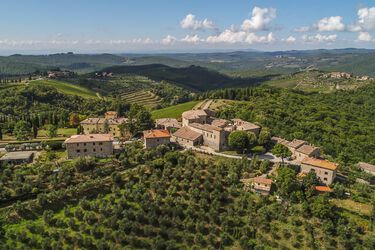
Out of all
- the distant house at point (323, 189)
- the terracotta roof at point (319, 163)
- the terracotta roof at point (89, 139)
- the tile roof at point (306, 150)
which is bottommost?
the distant house at point (323, 189)

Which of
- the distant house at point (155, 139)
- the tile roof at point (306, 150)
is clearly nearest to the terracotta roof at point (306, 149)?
the tile roof at point (306, 150)

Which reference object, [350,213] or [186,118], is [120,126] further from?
[350,213]

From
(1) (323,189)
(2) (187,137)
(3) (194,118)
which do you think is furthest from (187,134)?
(1) (323,189)

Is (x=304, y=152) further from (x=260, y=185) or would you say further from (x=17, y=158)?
(x=17, y=158)

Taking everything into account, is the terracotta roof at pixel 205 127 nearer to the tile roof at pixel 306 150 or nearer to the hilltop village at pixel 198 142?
the hilltop village at pixel 198 142

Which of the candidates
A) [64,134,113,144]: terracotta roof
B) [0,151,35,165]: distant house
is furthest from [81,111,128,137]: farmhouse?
[0,151,35,165]: distant house

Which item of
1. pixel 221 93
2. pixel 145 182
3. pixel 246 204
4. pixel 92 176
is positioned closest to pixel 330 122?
pixel 221 93

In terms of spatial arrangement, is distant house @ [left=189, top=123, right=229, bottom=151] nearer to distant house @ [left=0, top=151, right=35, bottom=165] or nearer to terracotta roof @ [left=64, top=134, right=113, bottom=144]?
terracotta roof @ [left=64, top=134, right=113, bottom=144]
